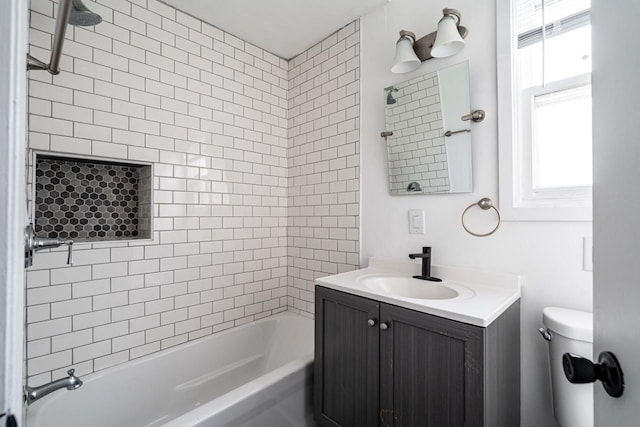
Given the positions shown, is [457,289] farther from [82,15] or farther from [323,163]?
[82,15]

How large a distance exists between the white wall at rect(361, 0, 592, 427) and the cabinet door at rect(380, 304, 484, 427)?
1.78 ft

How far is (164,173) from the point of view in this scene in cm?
182

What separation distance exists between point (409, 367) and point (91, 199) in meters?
1.95

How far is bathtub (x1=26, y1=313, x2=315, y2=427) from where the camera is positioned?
134 centimetres

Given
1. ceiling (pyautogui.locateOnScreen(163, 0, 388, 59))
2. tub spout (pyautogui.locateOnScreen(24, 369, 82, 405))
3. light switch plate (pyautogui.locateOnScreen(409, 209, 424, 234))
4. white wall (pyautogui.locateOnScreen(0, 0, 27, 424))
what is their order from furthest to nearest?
1. ceiling (pyautogui.locateOnScreen(163, 0, 388, 59))
2. light switch plate (pyautogui.locateOnScreen(409, 209, 424, 234))
3. tub spout (pyautogui.locateOnScreen(24, 369, 82, 405))
4. white wall (pyautogui.locateOnScreen(0, 0, 27, 424))

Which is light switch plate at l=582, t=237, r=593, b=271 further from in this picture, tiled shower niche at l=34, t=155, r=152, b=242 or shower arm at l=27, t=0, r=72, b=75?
tiled shower niche at l=34, t=155, r=152, b=242

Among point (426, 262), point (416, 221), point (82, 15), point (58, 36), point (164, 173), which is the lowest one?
point (426, 262)

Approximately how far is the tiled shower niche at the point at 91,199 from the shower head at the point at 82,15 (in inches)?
29.0

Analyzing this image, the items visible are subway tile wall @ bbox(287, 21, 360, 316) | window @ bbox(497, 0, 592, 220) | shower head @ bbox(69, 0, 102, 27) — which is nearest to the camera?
shower head @ bbox(69, 0, 102, 27)

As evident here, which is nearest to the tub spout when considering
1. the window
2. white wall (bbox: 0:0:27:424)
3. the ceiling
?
white wall (bbox: 0:0:27:424)

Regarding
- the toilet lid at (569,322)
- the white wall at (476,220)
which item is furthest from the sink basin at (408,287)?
the toilet lid at (569,322)

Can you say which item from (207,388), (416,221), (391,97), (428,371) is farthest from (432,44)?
(207,388)

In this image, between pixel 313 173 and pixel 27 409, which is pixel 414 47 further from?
pixel 27 409

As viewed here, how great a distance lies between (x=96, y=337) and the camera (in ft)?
5.26
